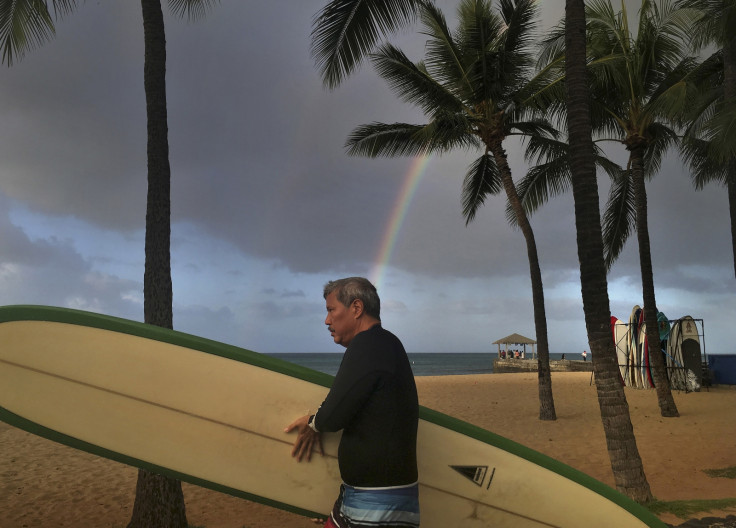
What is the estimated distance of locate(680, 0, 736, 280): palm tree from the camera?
27.4 feet

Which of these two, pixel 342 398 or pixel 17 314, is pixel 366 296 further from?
pixel 17 314

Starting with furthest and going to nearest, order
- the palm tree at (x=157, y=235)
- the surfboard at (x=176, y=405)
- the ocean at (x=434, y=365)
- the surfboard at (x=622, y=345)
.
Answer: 1. the ocean at (x=434, y=365)
2. the surfboard at (x=622, y=345)
3. the palm tree at (x=157, y=235)
4. the surfboard at (x=176, y=405)

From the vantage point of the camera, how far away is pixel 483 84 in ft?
38.7

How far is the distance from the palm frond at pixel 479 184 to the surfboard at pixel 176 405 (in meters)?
12.4

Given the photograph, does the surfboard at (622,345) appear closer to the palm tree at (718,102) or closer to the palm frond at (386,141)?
the palm tree at (718,102)

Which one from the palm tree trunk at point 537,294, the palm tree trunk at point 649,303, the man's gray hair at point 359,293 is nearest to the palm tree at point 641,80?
the palm tree trunk at point 649,303

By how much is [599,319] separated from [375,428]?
4418 millimetres

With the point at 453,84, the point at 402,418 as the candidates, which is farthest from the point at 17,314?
the point at 453,84

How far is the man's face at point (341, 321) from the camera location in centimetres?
201

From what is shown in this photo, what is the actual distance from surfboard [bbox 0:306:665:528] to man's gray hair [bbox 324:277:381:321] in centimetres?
82

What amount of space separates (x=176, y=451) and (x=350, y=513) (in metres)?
1.21

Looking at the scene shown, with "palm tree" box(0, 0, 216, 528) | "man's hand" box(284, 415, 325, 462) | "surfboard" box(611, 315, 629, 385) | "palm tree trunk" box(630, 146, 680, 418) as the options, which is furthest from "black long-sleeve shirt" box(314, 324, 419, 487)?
"surfboard" box(611, 315, 629, 385)

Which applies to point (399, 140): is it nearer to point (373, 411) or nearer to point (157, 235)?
point (157, 235)

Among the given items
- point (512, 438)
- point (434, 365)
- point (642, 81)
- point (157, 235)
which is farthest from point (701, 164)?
point (434, 365)
